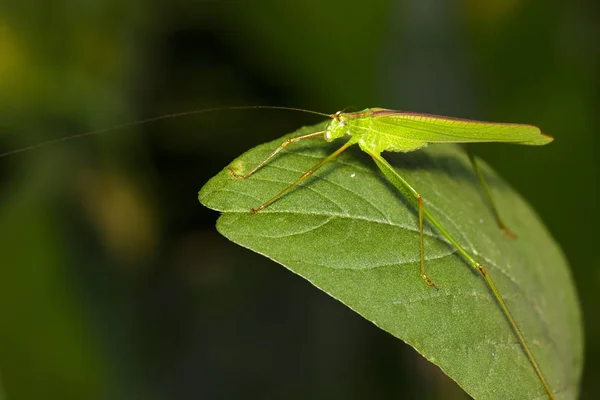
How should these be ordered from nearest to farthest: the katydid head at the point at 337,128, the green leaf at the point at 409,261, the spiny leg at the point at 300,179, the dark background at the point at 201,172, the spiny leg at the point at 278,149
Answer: the green leaf at the point at 409,261, the spiny leg at the point at 300,179, the spiny leg at the point at 278,149, the katydid head at the point at 337,128, the dark background at the point at 201,172

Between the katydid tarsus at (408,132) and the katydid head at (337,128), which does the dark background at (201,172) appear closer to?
the katydid tarsus at (408,132)

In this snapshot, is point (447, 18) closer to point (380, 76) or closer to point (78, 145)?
point (380, 76)

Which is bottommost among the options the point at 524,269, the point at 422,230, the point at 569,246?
the point at 569,246

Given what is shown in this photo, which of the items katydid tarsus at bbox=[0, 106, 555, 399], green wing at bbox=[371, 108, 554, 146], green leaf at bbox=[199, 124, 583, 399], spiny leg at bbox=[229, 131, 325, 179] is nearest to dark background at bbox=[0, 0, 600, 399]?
katydid tarsus at bbox=[0, 106, 555, 399]

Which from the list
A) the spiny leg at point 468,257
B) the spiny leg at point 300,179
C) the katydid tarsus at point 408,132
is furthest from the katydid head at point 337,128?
the spiny leg at point 468,257

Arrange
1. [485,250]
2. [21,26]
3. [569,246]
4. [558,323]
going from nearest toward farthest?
[485,250] < [558,323] < [21,26] < [569,246]

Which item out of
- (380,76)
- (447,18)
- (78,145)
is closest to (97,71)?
(78,145)
